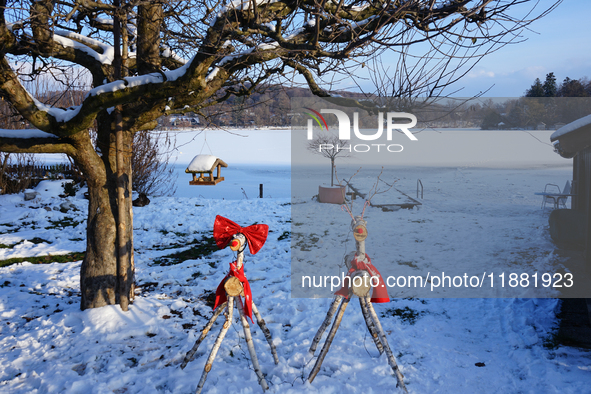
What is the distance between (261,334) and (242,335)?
0.22 meters

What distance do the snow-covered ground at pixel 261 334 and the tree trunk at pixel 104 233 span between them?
0.24 meters

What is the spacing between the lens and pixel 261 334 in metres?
4.00

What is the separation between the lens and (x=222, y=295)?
308cm

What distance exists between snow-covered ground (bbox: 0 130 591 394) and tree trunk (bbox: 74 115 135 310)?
0.24 meters

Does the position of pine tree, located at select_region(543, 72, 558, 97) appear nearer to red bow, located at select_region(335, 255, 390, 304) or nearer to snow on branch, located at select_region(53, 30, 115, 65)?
red bow, located at select_region(335, 255, 390, 304)

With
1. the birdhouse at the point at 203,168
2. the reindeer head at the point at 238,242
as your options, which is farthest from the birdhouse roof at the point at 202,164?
the reindeer head at the point at 238,242

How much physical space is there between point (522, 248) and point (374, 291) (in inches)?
260

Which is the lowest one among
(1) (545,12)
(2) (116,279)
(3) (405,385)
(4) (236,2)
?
(3) (405,385)

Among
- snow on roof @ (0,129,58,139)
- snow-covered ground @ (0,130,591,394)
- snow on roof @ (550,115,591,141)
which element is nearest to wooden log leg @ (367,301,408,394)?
snow-covered ground @ (0,130,591,394)

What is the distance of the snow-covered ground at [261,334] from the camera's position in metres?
3.12

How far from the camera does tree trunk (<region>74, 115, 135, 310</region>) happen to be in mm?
4191

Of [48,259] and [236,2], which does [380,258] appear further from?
[48,259]

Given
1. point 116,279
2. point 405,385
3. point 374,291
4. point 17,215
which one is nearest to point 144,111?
point 116,279

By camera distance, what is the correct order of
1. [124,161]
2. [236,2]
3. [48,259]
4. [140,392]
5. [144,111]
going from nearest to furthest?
[140,392] < [236,2] < [144,111] < [124,161] < [48,259]
